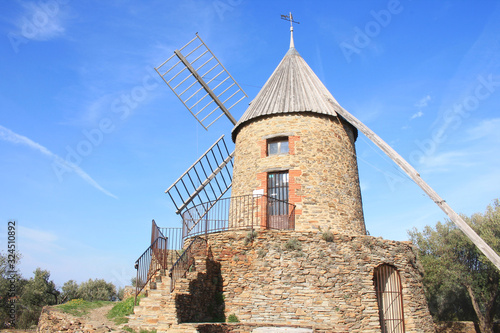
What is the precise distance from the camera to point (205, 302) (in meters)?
10.8

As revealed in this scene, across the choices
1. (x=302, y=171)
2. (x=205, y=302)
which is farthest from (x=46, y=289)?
(x=302, y=171)

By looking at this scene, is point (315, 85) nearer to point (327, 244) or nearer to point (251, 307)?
point (327, 244)

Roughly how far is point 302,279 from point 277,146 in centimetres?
490

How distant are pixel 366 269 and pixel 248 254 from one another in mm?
3380

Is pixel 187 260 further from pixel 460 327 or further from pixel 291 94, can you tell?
pixel 460 327

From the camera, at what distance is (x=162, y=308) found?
32.1 ft

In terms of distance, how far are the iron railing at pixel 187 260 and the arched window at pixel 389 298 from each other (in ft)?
17.0

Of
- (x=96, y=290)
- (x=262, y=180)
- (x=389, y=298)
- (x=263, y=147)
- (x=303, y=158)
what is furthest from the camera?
(x=96, y=290)

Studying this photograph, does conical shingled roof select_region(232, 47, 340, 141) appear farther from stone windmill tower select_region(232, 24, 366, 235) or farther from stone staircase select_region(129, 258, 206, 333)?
stone staircase select_region(129, 258, 206, 333)

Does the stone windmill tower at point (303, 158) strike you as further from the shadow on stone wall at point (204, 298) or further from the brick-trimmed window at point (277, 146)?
the shadow on stone wall at point (204, 298)

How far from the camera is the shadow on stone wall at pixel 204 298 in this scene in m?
9.84

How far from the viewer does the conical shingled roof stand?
46.6ft

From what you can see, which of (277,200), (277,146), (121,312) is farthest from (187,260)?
(277,146)

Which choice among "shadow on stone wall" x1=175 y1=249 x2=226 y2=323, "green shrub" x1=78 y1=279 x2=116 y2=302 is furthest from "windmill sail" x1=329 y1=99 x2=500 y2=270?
"green shrub" x1=78 y1=279 x2=116 y2=302
